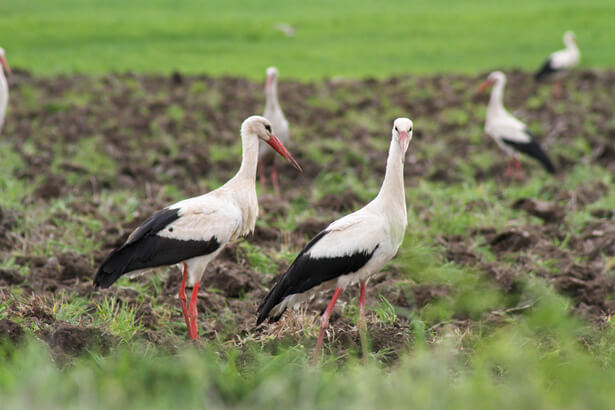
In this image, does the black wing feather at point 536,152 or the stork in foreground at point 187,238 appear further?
the black wing feather at point 536,152

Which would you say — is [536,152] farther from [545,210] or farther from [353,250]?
[353,250]

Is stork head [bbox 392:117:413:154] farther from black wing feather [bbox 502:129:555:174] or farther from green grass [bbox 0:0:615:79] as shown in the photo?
green grass [bbox 0:0:615:79]

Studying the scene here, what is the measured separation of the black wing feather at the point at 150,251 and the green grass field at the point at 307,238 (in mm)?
345

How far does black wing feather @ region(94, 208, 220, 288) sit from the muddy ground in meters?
0.43

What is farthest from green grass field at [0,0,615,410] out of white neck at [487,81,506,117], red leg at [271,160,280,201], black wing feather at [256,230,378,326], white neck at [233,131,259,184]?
white neck at [233,131,259,184]

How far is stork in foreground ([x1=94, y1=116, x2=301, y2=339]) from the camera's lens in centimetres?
518

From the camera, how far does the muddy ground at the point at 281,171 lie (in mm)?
5773

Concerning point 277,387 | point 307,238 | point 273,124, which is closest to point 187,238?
point 307,238

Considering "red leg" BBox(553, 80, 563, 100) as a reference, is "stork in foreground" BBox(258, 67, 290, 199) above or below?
above

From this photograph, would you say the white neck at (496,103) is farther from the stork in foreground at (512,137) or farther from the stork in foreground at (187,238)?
the stork in foreground at (187,238)

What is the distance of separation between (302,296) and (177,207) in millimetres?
1067

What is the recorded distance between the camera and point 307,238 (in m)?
7.27

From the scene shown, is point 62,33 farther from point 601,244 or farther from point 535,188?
point 601,244

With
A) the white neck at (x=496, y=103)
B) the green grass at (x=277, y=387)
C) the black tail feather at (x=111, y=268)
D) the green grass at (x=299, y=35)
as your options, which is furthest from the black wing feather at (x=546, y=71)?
the green grass at (x=277, y=387)
